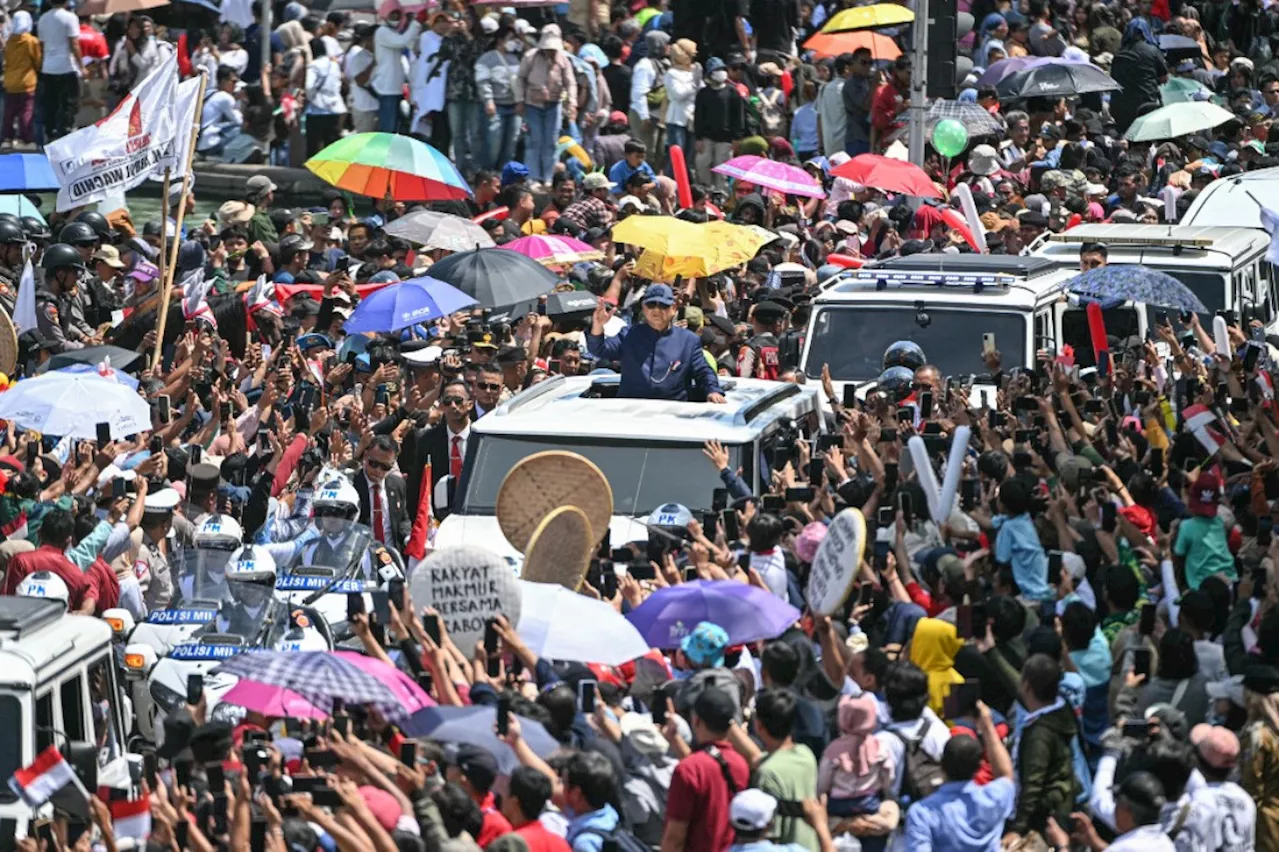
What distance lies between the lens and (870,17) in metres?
26.4

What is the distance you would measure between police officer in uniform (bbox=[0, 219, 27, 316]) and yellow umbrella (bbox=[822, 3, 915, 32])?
9.40 meters

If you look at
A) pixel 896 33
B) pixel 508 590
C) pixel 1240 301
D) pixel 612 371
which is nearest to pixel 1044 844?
pixel 508 590

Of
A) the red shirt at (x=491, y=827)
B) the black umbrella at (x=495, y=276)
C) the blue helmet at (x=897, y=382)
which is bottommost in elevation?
the red shirt at (x=491, y=827)

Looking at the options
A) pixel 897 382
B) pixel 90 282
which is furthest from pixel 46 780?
pixel 90 282

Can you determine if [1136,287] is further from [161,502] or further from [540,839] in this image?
[540,839]

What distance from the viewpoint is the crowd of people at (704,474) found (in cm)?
868

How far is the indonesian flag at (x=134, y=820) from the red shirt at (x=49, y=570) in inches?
143

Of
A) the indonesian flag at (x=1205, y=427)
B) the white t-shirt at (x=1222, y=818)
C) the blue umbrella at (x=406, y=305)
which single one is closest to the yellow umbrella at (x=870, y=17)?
the blue umbrella at (x=406, y=305)

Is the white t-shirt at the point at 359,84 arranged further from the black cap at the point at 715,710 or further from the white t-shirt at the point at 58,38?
the black cap at the point at 715,710

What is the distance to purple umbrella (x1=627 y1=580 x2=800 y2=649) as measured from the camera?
10211mm

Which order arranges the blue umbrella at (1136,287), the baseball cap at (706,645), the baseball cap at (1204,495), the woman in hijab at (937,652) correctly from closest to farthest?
1. the baseball cap at (706,645)
2. the woman in hijab at (937,652)
3. the baseball cap at (1204,495)
4. the blue umbrella at (1136,287)

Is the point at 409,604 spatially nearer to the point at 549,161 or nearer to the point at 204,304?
the point at 204,304

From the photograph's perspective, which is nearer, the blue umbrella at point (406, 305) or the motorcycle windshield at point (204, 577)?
the motorcycle windshield at point (204, 577)

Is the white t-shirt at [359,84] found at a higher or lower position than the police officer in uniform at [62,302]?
higher
